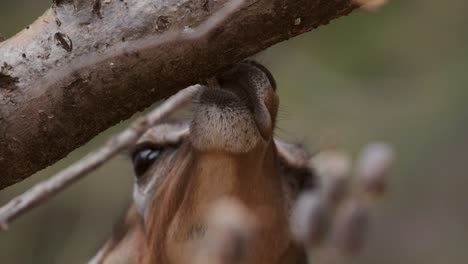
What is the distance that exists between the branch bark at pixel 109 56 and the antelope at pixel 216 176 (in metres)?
0.16

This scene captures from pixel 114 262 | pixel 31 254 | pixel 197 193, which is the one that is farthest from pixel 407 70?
pixel 197 193

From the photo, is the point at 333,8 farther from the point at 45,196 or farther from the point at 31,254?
the point at 31,254

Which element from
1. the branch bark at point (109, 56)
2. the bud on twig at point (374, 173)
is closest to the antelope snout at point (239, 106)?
the branch bark at point (109, 56)

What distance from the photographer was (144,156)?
2.60m

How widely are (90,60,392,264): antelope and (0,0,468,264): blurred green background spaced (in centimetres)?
367

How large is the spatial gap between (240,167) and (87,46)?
0.59 meters

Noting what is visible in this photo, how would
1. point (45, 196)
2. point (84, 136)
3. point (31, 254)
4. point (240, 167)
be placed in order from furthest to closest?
1. point (31, 254)
2. point (45, 196)
3. point (240, 167)
4. point (84, 136)

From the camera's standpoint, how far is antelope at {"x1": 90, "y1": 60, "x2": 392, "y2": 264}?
5.74ft

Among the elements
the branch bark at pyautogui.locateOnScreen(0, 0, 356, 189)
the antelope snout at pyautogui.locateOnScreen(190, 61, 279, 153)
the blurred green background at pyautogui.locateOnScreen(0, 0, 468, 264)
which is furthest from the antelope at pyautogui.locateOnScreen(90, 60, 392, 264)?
the blurred green background at pyautogui.locateOnScreen(0, 0, 468, 264)

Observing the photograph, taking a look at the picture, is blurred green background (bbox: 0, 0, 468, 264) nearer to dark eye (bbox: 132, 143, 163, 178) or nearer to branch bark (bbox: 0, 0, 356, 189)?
dark eye (bbox: 132, 143, 163, 178)

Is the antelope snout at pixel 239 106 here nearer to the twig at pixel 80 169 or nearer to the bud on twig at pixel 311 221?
the bud on twig at pixel 311 221

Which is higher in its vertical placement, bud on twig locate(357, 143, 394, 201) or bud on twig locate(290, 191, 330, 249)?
bud on twig locate(357, 143, 394, 201)

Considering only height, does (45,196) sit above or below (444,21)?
above

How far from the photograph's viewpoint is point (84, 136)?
1673 millimetres
